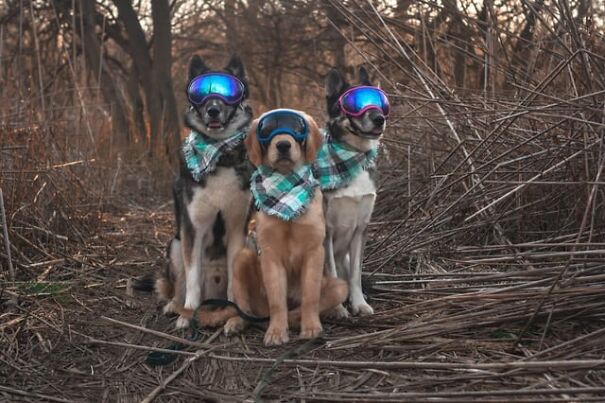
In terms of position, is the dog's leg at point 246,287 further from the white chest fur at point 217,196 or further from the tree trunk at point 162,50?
the tree trunk at point 162,50

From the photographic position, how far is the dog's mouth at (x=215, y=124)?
3691 mm

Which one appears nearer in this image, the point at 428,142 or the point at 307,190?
the point at 307,190

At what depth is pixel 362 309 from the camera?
3.85 metres

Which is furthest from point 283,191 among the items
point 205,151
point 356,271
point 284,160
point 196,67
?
point 196,67

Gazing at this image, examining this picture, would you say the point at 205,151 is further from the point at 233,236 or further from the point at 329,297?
the point at 329,297

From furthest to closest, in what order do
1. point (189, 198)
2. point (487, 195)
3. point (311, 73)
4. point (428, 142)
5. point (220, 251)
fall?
point (311, 73) < point (428, 142) < point (487, 195) < point (220, 251) < point (189, 198)

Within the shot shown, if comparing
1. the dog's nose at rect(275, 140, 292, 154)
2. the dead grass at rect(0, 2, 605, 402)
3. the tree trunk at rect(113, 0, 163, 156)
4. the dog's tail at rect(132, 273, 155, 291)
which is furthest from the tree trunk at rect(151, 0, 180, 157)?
the dog's nose at rect(275, 140, 292, 154)

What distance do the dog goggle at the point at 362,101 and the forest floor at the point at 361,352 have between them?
3.67 ft

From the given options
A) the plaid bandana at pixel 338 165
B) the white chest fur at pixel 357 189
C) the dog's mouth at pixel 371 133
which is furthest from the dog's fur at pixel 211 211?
the dog's mouth at pixel 371 133

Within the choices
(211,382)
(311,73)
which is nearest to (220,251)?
(211,382)

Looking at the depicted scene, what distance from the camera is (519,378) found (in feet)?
8.60

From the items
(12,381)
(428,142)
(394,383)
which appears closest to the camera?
(394,383)

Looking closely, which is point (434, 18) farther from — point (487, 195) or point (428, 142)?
point (487, 195)

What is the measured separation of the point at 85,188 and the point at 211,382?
3.73m
